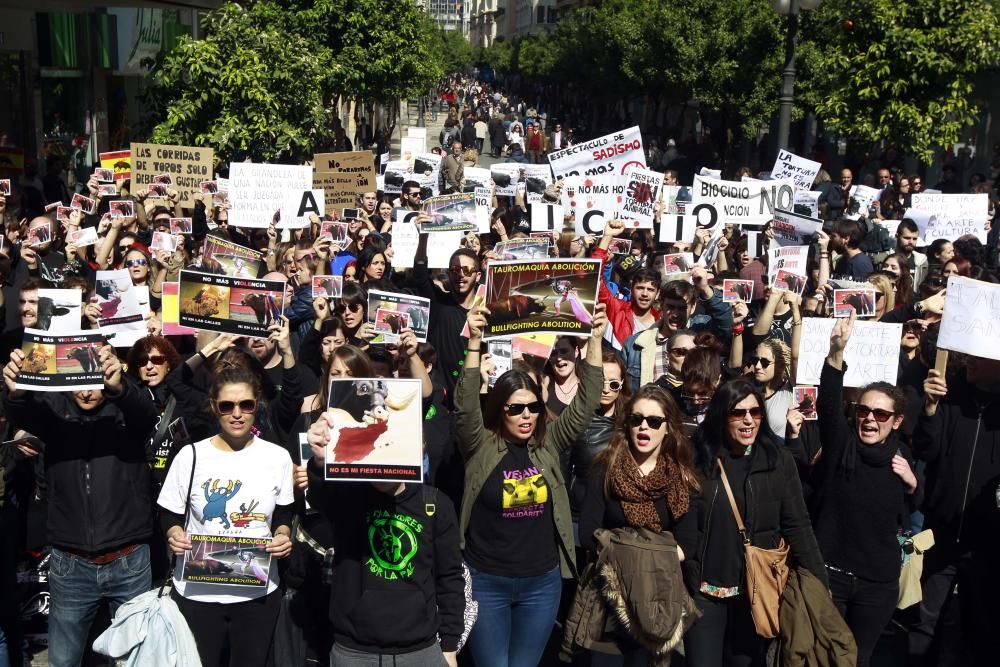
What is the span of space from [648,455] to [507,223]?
23.0ft

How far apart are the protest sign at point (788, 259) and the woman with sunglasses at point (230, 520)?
519 centimetres

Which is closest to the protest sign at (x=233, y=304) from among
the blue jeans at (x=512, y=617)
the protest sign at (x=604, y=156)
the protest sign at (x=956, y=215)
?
the blue jeans at (x=512, y=617)

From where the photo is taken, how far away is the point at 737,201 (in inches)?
448

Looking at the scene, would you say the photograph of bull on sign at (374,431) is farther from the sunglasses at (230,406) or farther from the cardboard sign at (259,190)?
the cardboard sign at (259,190)

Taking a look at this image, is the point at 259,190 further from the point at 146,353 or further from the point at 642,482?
the point at 642,482

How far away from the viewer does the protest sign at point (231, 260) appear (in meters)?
7.84

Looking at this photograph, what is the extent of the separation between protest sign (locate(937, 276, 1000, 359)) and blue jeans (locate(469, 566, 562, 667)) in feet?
7.68

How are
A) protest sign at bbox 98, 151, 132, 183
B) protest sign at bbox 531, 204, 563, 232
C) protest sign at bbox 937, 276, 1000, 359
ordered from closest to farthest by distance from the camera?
protest sign at bbox 937, 276, 1000, 359 < protest sign at bbox 531, 204, 563, 232 < protest sign at bbox 98, 151, 132, 183

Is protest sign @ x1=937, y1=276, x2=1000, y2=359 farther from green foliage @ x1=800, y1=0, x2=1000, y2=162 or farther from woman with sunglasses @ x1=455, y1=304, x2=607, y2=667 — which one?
green foliage @ x1=800, y1=0, x2=1000, y2=162

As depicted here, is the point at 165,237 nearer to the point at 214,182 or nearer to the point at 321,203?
the point at 321,203

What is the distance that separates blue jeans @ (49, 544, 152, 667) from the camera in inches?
201

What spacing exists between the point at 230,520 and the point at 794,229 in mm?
7345

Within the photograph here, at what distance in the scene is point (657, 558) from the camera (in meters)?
4.88

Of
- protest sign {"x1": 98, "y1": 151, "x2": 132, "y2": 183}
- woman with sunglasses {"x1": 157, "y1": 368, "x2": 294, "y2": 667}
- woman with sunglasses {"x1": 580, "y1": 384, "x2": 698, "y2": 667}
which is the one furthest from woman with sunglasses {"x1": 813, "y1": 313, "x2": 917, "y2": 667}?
protest sign {"x1": 98, "y1": 151, "x2": 132, "y2": 183}
